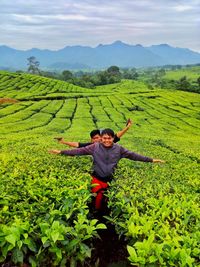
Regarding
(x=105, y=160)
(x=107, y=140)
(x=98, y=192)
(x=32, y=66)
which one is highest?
(x=107, y=140)

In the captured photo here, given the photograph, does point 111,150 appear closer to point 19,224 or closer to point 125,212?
point 125,212

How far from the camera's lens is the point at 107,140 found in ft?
25.0

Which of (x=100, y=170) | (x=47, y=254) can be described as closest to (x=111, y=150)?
(x=100, y=170)

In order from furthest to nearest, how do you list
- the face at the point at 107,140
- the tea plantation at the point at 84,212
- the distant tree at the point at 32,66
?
the distant tree at the point at 32,66 → the face at the point at 107,140 → the tea plantation at the point at 84,212

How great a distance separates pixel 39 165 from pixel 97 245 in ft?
9.14

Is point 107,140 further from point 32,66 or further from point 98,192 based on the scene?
point 32,66

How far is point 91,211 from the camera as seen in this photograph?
7121 millimetres

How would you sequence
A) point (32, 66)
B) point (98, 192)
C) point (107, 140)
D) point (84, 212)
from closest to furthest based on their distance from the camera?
point (84, 212), point (98, 192), point (107, 140), point (32, 66)

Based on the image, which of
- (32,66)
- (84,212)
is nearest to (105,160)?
(84,212)

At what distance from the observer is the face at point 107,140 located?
757 cm

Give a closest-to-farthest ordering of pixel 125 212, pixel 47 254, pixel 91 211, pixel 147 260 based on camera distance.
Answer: pixel 147 260 → pixel 47 254 → pixel 125 212 → pixel 91 211

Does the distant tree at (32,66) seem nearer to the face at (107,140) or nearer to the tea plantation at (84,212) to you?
the tea plantation at (84,212)

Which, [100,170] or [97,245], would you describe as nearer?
[97,245]

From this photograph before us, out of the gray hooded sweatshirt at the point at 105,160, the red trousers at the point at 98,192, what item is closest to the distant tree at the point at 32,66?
the gray hooded sweatshirt at the point at 105,160
